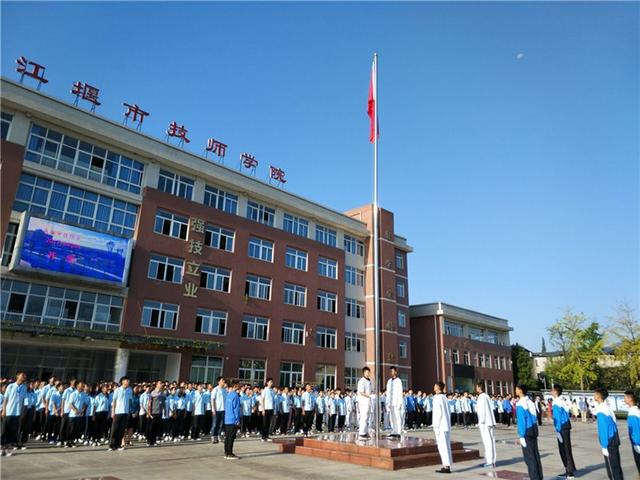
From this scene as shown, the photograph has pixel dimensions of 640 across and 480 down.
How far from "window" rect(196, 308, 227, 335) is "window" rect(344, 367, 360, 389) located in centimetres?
931

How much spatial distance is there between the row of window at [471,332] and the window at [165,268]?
24.3 metres

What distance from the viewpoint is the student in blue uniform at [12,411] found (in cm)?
921

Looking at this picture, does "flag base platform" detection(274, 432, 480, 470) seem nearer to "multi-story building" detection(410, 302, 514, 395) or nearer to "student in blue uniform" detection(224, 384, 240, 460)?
"student in blue uniform" detection(224, 384, 240, 460)

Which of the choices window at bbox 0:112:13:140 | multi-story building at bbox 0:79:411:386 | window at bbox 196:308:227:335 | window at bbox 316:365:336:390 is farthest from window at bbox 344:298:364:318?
window at bbox 0:112:13:140

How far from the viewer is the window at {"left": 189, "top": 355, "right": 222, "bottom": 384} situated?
20.2 metres

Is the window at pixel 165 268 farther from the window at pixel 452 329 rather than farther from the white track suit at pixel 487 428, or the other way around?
the window at pixel 452 329

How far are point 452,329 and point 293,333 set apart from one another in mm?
18697

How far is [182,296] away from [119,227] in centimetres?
397

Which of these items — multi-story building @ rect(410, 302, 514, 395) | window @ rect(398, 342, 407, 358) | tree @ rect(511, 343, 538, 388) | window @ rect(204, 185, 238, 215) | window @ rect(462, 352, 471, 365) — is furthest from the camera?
tree @ rect(511, 343, 538, 388)

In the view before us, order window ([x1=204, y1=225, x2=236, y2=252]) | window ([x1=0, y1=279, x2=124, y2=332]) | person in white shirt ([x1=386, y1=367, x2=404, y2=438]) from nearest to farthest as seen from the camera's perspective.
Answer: person in white shirt ([x1=386, y1=367, x2=404, y2=438]) → window ([x1=0, y1=279, x2=124, y2=332]) → window ([x1=204, y1=225, x2=236, y2=252])

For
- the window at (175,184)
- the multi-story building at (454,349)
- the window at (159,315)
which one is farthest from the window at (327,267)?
the multi-story building at (454,349)

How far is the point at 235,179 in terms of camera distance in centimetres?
2336

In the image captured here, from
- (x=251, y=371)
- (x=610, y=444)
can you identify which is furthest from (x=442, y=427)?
(x=251, y=371)

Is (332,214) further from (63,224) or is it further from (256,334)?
(63,224)
